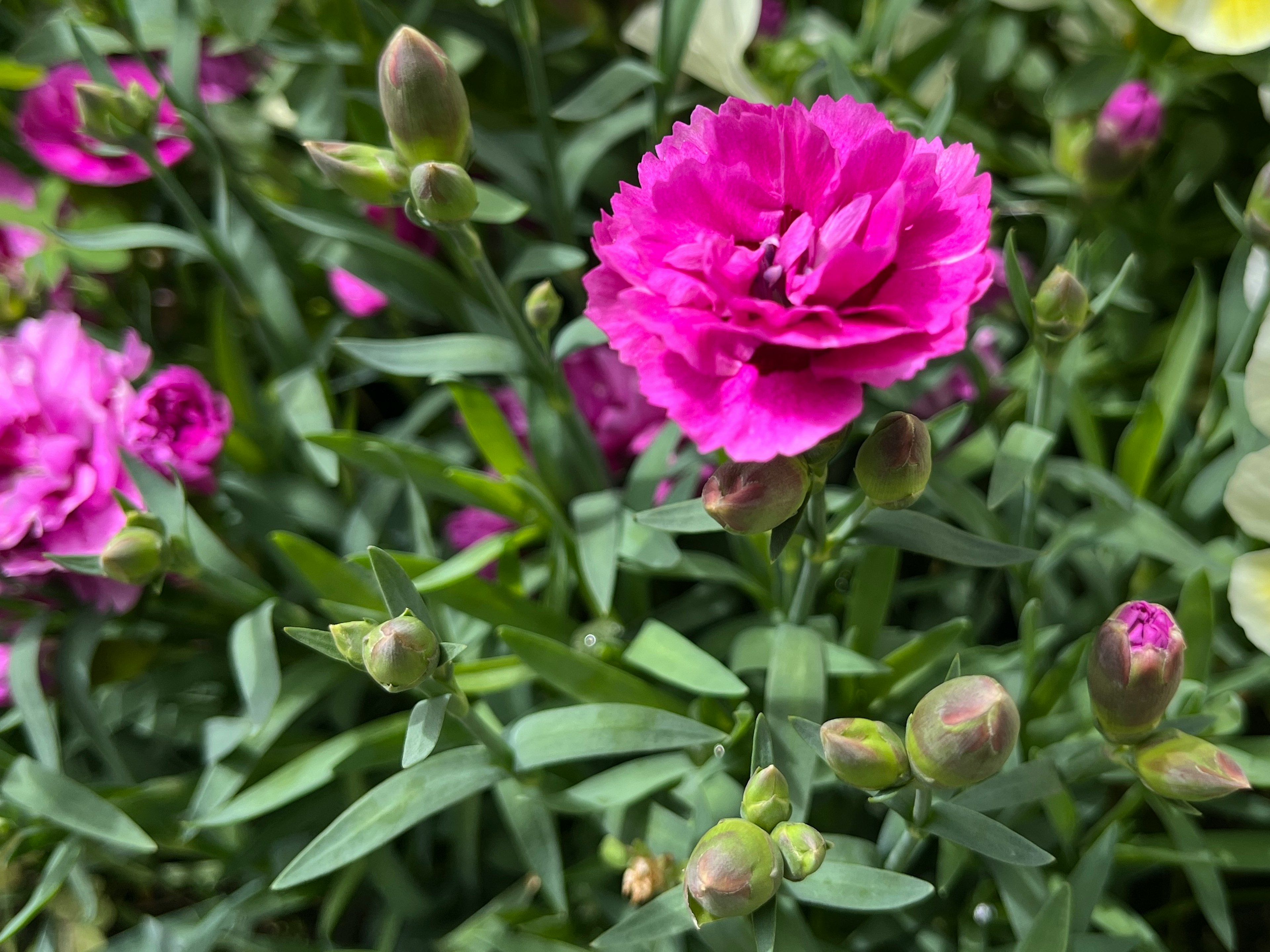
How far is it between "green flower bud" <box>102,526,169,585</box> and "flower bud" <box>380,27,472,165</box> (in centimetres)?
26

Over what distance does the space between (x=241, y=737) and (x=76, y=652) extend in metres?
0.13

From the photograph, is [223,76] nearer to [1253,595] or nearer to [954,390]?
[954,390]

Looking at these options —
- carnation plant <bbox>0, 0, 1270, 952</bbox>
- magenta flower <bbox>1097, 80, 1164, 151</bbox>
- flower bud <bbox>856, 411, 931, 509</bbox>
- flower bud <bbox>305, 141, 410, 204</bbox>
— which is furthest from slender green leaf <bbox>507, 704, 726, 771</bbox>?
magenta flower <bbox>1097, 80, 1164, 151</bbox>

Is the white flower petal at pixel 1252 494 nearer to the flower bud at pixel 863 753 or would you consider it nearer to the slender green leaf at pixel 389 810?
the flower bud at pixel 863 753

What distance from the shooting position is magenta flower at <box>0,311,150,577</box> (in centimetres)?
64

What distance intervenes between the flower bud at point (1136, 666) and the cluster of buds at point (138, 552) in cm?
51

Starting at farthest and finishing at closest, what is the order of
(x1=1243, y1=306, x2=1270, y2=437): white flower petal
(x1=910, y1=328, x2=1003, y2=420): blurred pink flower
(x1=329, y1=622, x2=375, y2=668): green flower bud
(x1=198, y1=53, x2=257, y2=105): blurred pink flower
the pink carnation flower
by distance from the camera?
(x1=198, y1=53, x2=257, y2=105): blurred pink flower, (x1=910, y1=328, x2=1003, y2=420): blurred pink flower, (x1=1243, y1=306, x2=1270, y2=437): white flower petal, (x1=329, y1=622, x2=375, y2=668): green flower bud, the pink carnation flower

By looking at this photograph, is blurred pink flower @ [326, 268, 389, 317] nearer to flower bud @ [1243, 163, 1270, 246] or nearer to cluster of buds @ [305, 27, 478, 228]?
cluster of buds @ [305, 27, 478, 228]

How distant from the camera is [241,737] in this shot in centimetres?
68

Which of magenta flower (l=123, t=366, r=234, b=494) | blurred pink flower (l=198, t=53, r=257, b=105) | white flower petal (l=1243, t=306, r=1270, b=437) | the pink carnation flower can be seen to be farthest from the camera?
blurred pink flower (l=198, t=53, r=257, b=105)

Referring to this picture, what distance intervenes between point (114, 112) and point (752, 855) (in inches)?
24.0

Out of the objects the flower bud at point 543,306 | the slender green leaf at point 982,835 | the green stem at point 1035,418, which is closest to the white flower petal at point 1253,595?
the green stem at point 1035,418

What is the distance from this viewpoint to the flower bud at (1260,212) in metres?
0.58

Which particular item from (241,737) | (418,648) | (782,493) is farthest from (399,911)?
(782,493)
